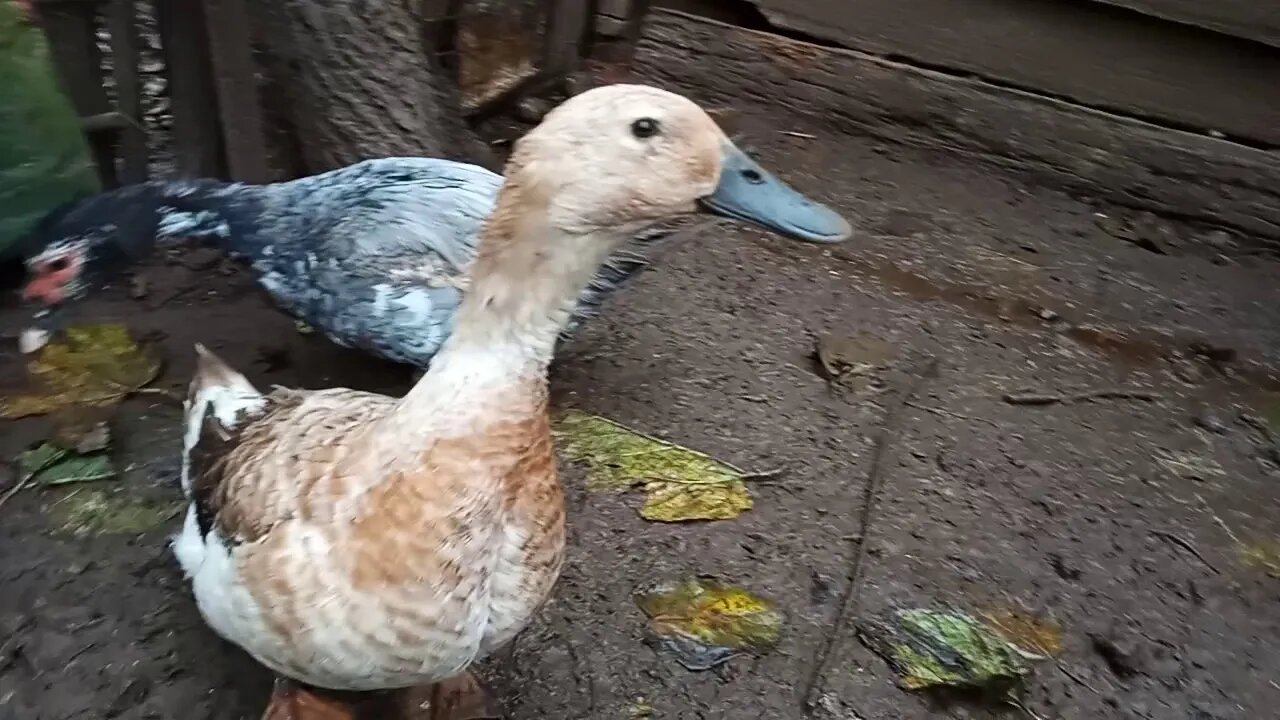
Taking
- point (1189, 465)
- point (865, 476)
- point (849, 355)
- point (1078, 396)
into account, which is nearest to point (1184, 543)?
point (1189, 465)

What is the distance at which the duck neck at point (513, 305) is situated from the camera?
3.81ft

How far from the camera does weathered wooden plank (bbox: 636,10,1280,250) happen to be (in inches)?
126

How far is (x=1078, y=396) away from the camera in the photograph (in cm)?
252

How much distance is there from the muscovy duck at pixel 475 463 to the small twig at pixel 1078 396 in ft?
4.66

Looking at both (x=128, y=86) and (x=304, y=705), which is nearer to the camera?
(x=304, y=705)

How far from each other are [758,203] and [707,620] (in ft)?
3.01

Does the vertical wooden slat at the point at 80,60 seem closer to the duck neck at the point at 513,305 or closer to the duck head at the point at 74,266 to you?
the duck head at the point at 74,266

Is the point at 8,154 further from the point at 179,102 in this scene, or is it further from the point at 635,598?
the point at 635,598

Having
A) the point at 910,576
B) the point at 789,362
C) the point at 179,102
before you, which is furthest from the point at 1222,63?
the point at 179,102

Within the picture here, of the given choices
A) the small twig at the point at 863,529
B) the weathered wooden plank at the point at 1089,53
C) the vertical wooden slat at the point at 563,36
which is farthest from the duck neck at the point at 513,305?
the weathered wooden plank at the point at 1089,53

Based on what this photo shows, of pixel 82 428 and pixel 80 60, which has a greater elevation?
pixel 80 60

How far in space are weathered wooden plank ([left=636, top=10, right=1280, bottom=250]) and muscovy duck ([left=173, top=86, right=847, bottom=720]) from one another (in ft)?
7.64

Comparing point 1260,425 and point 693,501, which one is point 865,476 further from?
point 1260,425

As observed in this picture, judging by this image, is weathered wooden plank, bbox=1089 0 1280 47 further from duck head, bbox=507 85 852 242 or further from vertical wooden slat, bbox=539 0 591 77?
duck head, bbox=507 85 852 242
